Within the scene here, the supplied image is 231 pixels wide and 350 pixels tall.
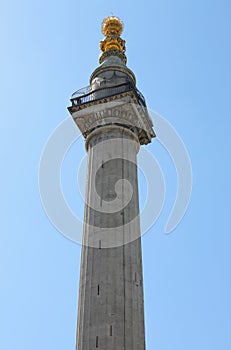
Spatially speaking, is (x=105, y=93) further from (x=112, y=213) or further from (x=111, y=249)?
(x=111, y=249)

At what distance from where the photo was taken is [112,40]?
1650 inches

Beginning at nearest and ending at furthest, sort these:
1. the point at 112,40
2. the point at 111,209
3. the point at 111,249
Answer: the point at 111,249 < the point at 111,209 < the point at 112,40

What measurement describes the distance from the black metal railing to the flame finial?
5.43m

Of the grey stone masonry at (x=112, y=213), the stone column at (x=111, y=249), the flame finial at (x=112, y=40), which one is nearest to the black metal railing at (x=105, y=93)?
the grey stone masonry at (x=112, y=213)

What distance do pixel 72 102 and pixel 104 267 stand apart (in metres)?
13.5

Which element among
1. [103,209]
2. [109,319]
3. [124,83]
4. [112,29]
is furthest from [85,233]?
[112,29]

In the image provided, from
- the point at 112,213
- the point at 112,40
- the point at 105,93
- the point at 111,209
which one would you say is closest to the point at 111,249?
the point at 112,213

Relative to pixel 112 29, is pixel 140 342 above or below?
below

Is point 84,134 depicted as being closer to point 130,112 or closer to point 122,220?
point 130,112

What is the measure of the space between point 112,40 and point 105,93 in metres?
7.92

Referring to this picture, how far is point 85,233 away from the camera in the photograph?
30109 millimetres

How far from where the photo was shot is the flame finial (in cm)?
4082

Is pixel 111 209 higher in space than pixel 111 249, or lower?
higher

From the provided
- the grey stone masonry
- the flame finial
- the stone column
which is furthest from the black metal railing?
the flame finial
